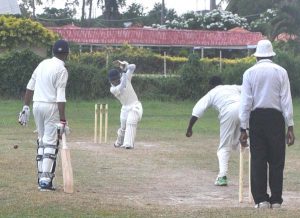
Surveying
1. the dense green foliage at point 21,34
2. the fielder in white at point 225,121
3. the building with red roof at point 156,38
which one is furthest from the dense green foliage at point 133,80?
the fielder in white at point 225,121

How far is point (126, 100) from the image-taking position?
751 inches

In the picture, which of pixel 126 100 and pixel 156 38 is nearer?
pixel 126 100

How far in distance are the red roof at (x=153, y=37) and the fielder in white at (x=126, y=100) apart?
31551 mm

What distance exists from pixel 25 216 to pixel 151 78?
28.9 metres

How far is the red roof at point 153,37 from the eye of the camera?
51.9 m

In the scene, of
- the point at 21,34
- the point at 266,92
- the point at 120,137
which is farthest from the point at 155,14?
the point at 266,92

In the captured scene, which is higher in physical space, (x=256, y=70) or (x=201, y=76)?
(x=256, y=70)

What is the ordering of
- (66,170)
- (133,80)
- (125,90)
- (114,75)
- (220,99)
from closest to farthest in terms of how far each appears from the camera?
(66,170)
(220,99)
(114,75)
(125,90)
(133,80)

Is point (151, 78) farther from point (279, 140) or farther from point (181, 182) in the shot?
point (279, 140)

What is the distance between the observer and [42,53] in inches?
1554

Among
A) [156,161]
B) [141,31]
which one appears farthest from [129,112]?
[141,31]

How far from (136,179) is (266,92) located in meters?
4.25

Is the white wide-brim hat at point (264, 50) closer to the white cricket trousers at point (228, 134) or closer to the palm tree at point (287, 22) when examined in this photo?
the white cricket trousers at point (228, 134)

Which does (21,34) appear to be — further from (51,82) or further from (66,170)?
(66,170)
